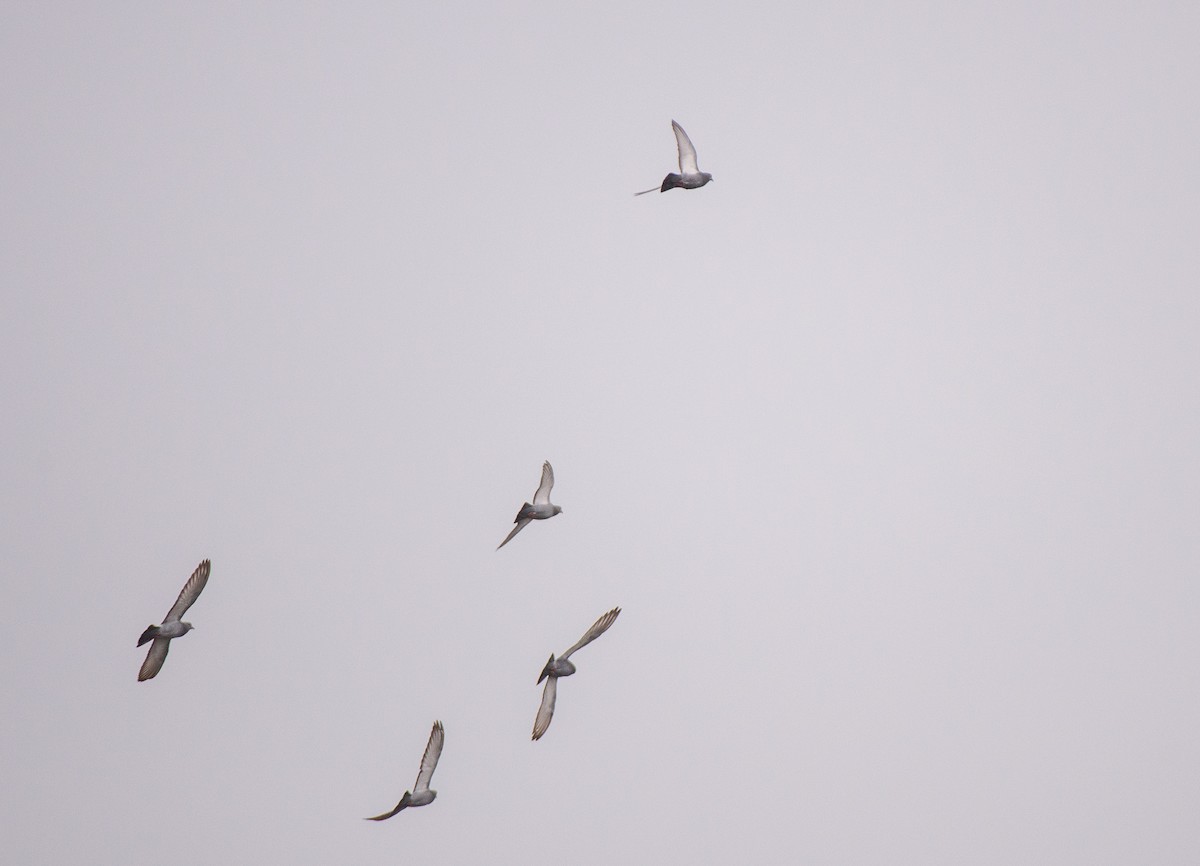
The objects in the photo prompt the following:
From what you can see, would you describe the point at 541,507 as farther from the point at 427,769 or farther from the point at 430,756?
the point at 427,769

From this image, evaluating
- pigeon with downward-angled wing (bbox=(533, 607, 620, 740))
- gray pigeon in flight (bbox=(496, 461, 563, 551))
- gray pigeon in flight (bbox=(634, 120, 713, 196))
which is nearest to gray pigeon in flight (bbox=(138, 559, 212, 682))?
gray pigeon in flight (bbox=(496, 461, 563, 551))

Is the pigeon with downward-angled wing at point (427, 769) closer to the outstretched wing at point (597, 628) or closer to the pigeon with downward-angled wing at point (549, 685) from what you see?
the pigeon with downward-angled wing at point (549, 685)

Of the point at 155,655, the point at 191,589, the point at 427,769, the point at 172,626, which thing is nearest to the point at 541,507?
the point at 427,769

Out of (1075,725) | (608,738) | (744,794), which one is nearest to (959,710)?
(1075,725)

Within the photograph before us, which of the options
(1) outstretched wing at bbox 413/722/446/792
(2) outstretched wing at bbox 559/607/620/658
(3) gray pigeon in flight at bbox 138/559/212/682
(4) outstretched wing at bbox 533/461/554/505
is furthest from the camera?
(4) outstretched wing at bbox 533/461/554/505

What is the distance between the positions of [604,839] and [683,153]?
285 ft

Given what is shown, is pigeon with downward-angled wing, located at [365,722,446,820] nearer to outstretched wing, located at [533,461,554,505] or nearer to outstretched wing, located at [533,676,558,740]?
outstretched wing, located at [533,676,558,740]

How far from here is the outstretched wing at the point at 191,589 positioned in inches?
1141

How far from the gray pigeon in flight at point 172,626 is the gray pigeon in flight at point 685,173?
44.0ft

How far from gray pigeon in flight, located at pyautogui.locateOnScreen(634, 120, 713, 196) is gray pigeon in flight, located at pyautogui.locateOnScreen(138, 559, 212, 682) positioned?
13.4 meters

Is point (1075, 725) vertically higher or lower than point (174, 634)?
lower

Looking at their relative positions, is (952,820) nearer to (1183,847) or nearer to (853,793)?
(853,793)

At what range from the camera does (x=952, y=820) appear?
143 meters

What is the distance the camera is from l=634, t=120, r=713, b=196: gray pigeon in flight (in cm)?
2966
